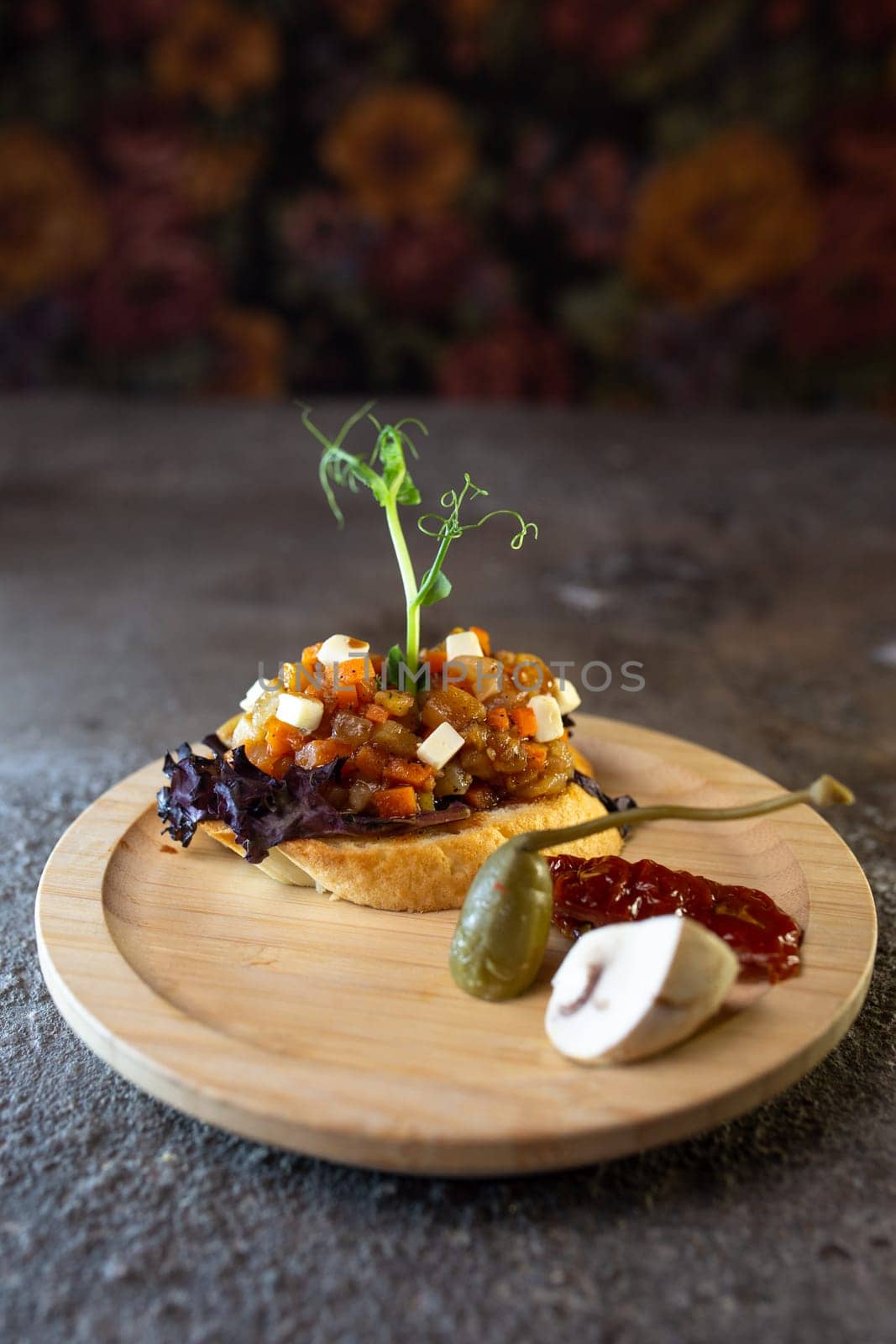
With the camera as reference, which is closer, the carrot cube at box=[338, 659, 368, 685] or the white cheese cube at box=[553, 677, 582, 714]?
the carrot cube at box=[338, 659, 368, 685]

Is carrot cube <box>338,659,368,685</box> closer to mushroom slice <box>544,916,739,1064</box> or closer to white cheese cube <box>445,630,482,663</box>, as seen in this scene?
white cheese cube <box>445,630,482,663</box>

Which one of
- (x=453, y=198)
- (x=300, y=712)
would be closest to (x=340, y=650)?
(x=300, y=712)

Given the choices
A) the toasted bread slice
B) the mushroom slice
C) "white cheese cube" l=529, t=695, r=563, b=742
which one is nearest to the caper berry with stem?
the mushroom slice

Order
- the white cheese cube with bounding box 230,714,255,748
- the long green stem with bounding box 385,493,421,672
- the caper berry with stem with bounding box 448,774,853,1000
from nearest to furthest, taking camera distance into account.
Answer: the caper berry with stem with bounding box 448,774,853,1000 → the long green stem with bounding box 385,493,421,672 → the white cheese cube with bounding box 230,714,255,748

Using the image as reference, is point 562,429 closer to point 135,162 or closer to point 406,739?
point 135,162

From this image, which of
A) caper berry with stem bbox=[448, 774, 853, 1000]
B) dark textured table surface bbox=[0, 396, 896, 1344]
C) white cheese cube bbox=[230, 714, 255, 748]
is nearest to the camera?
dark textured table surface bbox=[0, 396, 896, 1344]

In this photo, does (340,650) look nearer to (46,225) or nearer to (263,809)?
(263,809)
